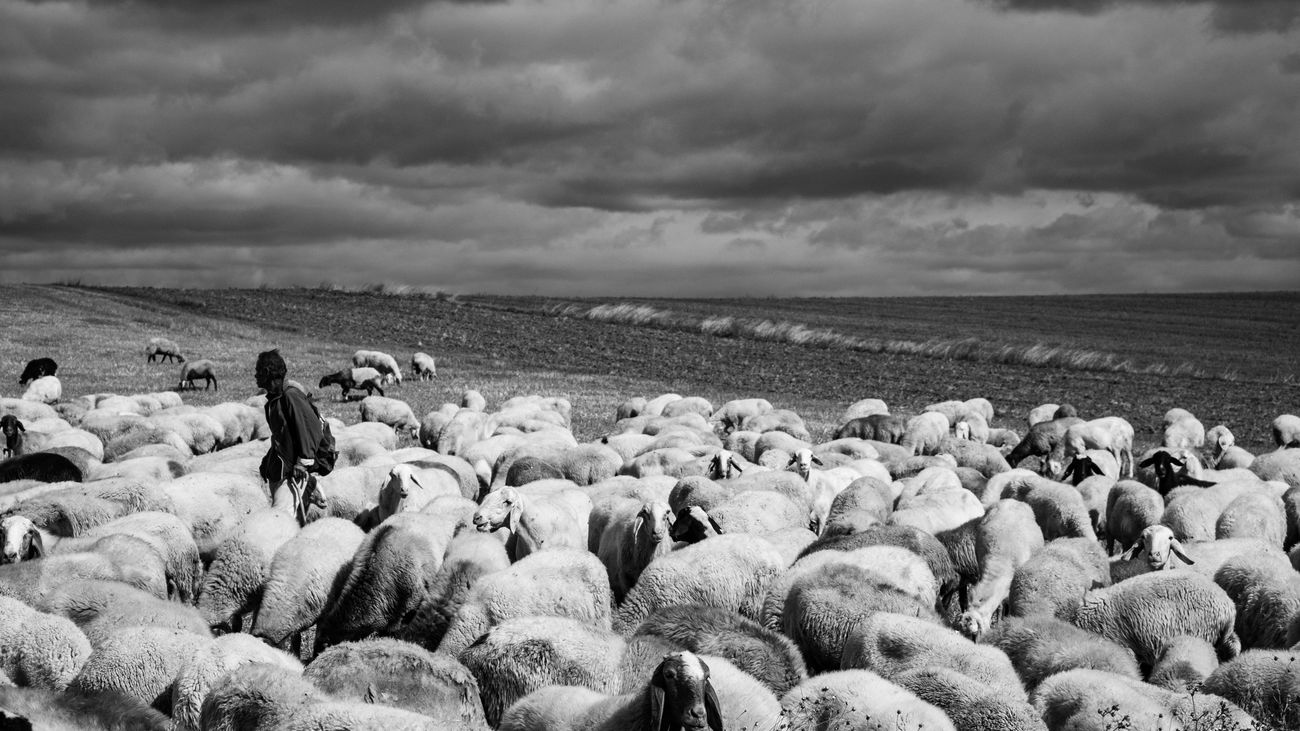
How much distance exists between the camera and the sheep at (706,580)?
8.55m

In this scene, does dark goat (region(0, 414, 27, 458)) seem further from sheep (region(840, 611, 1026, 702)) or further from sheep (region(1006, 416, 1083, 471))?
sheep (region(1006, 416, 1083, 471))

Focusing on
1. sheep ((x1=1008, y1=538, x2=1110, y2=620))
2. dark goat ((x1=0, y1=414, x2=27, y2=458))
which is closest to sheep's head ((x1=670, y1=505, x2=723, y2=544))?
sheep ((x1=1008, y1=538, x2=1110, y2=620))

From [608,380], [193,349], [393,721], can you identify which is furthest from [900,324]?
[393,721]

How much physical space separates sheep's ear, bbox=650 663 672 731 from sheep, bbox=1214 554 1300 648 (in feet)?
18.1

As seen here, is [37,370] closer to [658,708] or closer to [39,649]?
[39,649]

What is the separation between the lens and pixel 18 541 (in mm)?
8695

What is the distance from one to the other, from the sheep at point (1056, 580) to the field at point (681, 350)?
13660 millimetres

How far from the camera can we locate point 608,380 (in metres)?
36.3

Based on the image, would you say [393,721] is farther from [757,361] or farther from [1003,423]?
[757,361]

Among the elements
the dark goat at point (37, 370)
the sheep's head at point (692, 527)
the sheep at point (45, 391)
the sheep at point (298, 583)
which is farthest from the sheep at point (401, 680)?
the dark goat at point (37, 370)

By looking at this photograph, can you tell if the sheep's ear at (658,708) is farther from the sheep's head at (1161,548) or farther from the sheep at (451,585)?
the sheep's head at (1161,548)

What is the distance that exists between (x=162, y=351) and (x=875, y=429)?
86.5 feet

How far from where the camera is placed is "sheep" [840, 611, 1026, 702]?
263 inches

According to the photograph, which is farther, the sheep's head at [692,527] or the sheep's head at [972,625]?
the sheep's head at [692,527]
